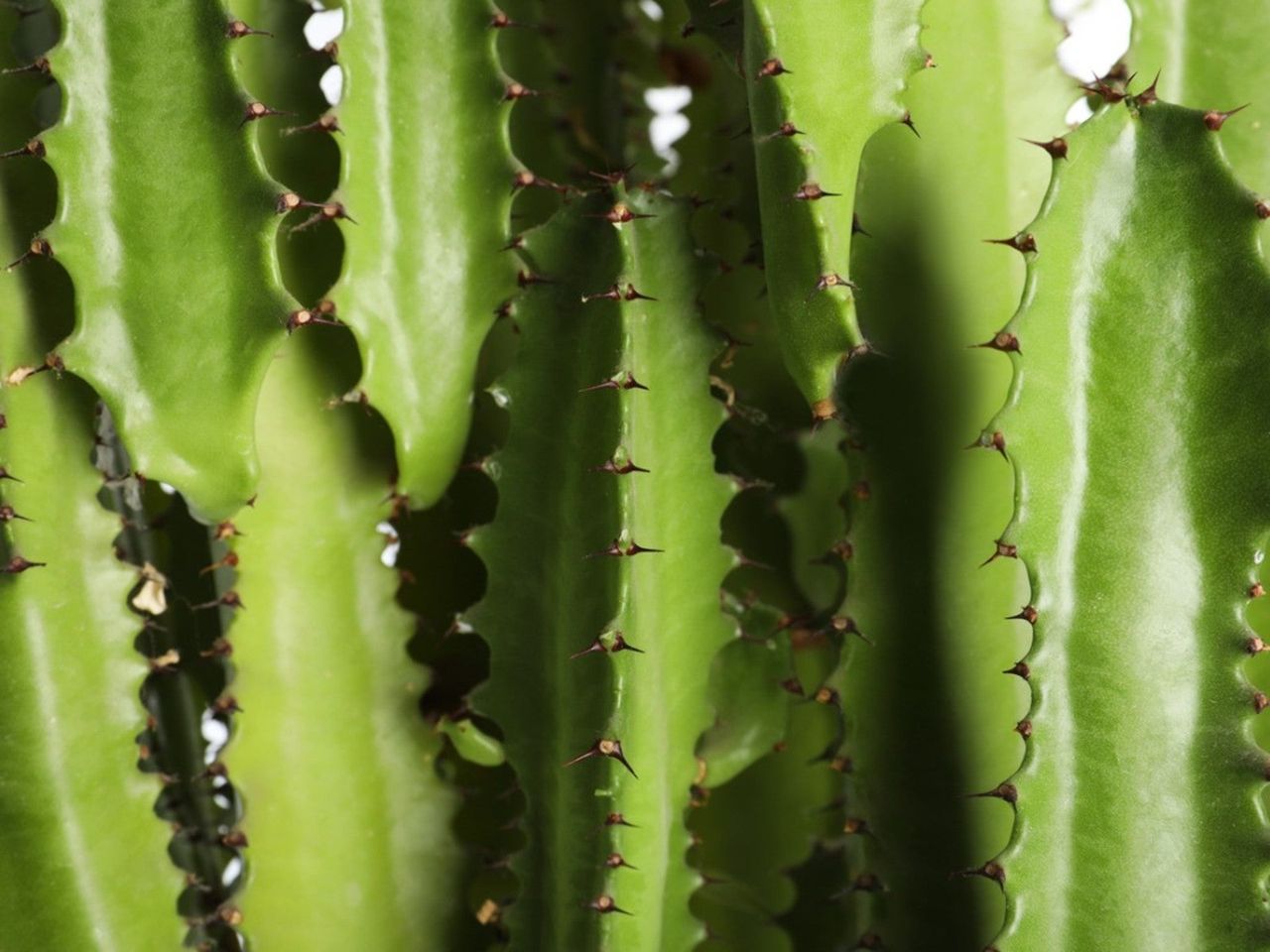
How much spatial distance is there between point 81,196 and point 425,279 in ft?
0.85

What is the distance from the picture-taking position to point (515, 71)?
1.21m

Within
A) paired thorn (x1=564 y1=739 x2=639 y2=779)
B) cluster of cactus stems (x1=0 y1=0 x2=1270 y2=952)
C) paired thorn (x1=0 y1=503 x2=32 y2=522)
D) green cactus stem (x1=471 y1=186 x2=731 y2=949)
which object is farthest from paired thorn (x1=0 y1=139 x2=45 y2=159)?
paired thorn (x1=564 y1=739 x2=639 y2=779)

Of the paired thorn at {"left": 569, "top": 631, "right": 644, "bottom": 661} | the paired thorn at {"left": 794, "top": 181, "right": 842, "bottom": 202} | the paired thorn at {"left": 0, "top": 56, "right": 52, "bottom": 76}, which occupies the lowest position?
the paired thorn at {"left": 569, "top": 631, "right": 644, "bottom": 661}

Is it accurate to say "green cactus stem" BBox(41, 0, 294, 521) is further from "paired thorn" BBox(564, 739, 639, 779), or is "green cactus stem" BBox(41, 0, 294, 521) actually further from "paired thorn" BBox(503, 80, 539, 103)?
"paired thorn" BBox(564, 739, 639, 779)

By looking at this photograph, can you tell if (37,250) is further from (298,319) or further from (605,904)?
(605,904)

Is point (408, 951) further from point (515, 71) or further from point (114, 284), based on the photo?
point (515, 71)

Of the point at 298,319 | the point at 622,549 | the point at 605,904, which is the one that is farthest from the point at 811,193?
the point at 605,904

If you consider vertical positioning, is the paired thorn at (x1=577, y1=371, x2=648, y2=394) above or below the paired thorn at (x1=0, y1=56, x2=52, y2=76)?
below

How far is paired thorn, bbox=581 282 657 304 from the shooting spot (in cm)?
94

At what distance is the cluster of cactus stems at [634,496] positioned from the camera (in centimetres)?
90

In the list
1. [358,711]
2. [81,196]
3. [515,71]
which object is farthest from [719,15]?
[358,711]

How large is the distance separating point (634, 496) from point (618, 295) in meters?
0.14

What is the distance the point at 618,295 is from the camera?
0.94 m

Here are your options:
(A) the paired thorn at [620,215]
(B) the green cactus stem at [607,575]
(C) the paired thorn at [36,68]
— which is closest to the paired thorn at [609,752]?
(B) the green cactus stem at [607,575]
